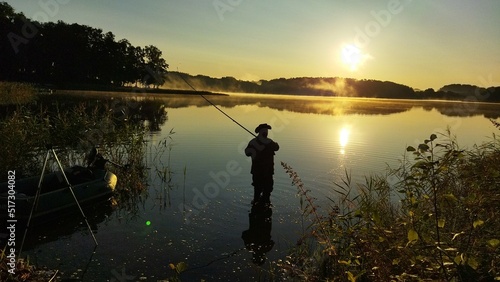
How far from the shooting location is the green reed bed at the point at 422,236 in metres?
3.75

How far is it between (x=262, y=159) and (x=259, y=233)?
8.97ft

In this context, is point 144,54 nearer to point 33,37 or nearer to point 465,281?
A: point 33,37

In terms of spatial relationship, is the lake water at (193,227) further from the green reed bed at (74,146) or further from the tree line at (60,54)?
the tree line at (60,54)

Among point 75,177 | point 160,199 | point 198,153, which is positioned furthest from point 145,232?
point 198,153

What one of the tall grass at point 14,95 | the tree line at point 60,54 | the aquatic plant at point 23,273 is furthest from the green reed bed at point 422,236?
the tree line at point 60,54

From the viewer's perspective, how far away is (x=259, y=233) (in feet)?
32.7

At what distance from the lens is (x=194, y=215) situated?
35.9 feet

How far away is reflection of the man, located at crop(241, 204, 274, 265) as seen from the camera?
883 centimetres

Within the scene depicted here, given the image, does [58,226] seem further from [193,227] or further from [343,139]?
[343,139]

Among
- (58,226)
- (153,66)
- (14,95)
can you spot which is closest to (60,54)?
(153,66)

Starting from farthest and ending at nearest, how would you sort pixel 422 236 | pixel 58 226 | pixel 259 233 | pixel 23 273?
pixel 259 233
pixel 58 226
pixel 23 273
pixel 422 236

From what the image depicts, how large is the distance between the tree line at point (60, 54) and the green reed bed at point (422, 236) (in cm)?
8664

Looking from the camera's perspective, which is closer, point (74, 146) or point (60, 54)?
point (74, 146)

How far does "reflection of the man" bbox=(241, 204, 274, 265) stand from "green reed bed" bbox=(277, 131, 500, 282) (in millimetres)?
765
